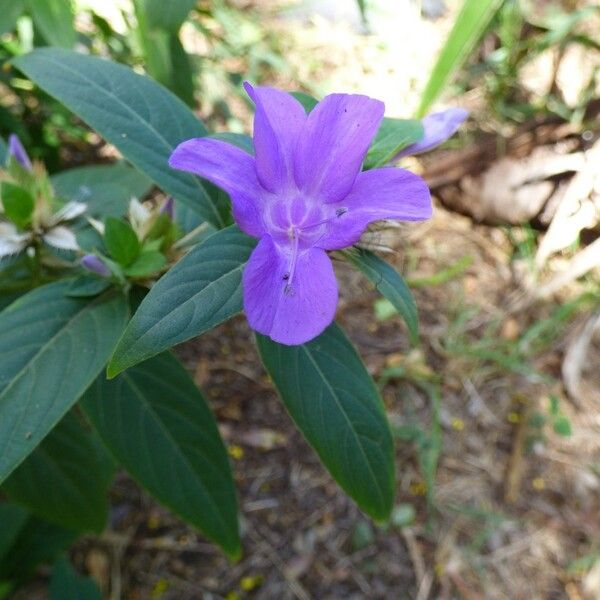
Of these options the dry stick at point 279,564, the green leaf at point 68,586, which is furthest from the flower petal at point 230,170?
the dry stick at point 279,564

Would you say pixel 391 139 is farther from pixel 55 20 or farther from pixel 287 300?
pixel 55 20

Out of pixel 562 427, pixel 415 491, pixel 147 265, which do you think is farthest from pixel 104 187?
pixel 562 427

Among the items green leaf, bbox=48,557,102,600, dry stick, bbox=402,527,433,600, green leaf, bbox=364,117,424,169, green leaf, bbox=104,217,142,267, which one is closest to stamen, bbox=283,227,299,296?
green leaf, bbox=364,117,424,169

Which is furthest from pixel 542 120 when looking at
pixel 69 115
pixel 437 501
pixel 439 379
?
pixel 69 115

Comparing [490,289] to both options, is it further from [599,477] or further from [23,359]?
[23,359]

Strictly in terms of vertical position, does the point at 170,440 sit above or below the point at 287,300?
below

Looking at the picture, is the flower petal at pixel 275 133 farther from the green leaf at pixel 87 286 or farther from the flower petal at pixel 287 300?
the green leaf at pixel 87 286
